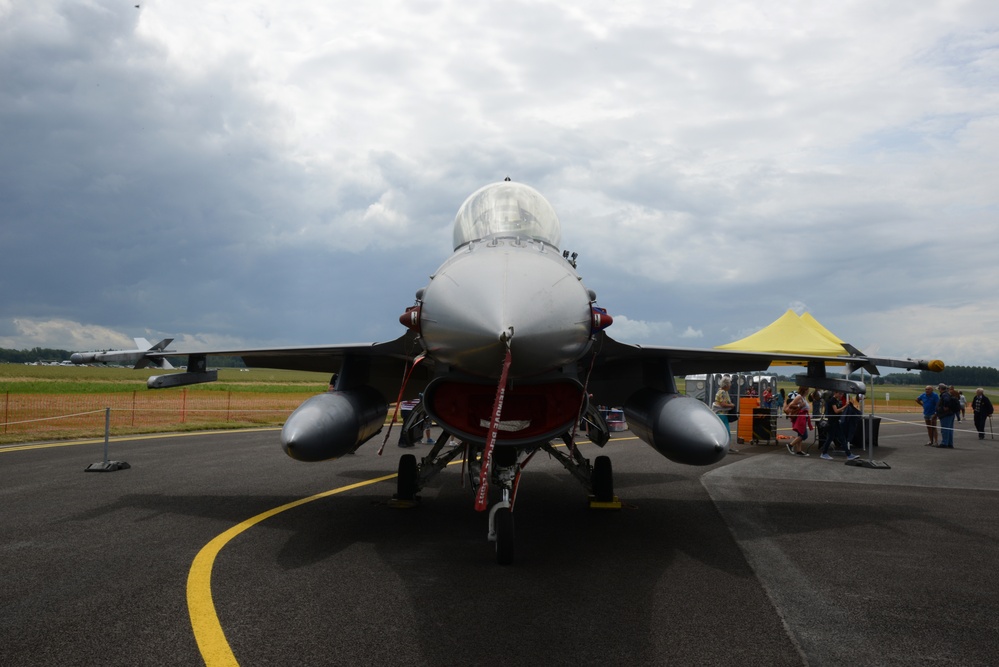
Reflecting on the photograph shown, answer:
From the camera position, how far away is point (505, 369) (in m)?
3.93

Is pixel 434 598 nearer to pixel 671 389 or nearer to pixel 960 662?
pixel 960 662

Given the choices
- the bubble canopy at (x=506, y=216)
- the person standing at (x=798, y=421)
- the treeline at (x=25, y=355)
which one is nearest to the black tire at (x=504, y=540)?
the bubble canopy at (x=506, y=216)

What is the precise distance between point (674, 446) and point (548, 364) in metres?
2.67

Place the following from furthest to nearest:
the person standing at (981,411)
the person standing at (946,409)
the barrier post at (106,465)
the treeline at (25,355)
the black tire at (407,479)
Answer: the treeline at (25,355), the person standing at (981,411), the person standing at (946,409), the barrier post at (106,465), the black tire at (407,479)

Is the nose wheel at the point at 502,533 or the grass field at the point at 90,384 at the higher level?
the nose wheel at the point at 502,533

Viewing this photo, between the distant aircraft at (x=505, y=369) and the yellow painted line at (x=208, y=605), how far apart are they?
3.70 feet

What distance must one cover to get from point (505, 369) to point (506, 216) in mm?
2495

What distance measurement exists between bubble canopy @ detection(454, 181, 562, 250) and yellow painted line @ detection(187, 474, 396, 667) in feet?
12.0

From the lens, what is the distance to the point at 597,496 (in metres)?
8.15

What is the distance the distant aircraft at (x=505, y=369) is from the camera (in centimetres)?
402

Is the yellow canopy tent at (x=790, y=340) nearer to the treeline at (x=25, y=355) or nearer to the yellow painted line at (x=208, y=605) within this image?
the yellow painted line at (x=208, y=605)

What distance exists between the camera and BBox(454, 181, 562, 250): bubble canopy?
19.7 feet

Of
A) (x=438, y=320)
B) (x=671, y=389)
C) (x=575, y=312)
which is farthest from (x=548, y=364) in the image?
(x=671, y=389)

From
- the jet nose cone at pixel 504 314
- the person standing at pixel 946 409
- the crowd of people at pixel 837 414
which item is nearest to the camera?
the jet nose cone at pixel 504 314
